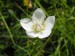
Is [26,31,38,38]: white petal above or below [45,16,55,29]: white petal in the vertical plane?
below

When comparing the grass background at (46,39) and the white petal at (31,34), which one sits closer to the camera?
the white petal at (31,34)

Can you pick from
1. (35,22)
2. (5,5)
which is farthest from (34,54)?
(5,5)

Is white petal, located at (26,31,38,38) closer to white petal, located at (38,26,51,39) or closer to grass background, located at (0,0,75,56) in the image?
white petal, located at (38,26,51,39)

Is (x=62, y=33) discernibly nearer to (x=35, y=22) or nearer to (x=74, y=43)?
(x=74, y=43)

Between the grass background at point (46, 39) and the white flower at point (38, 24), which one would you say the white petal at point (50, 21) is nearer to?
the white flower at point (38, 24)

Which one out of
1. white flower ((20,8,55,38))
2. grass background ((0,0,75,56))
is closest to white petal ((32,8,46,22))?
white flower ((20,8,55,38))

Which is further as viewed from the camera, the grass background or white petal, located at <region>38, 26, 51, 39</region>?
the grass background

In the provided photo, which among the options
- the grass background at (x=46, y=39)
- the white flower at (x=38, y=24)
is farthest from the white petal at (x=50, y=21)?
the grass background at (x=46, y=39)

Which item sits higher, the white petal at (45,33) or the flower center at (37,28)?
the flower center at (37,28)

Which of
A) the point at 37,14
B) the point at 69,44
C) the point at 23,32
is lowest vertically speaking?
the point at 69,44
